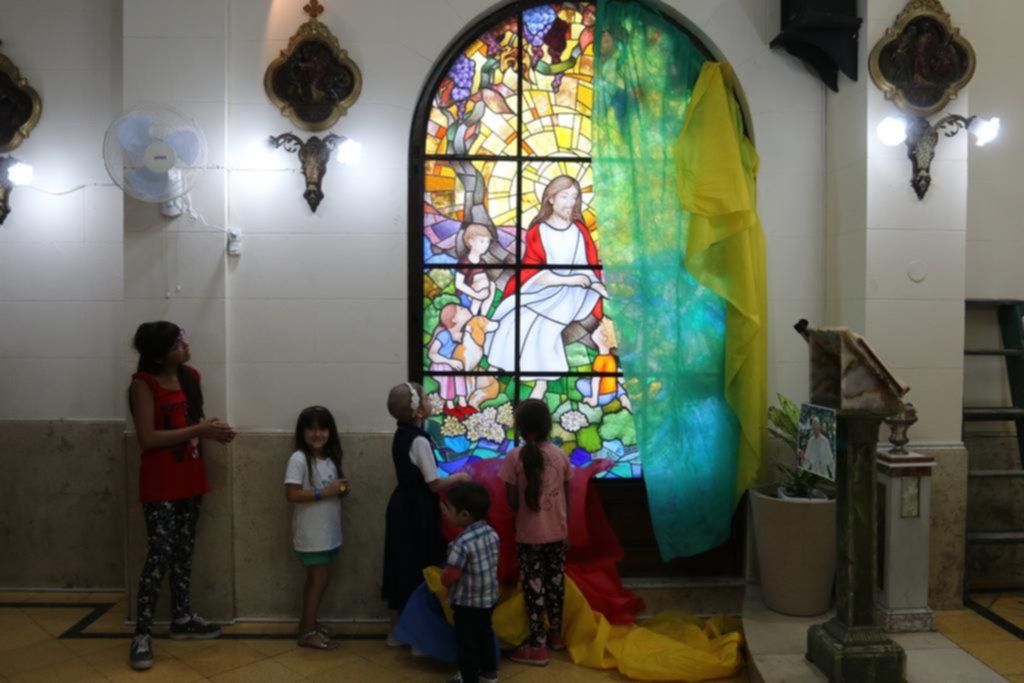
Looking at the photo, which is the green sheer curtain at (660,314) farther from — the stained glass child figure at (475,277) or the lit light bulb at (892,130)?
the lit light bulb at (892,130)

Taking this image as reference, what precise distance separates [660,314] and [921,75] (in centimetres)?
173

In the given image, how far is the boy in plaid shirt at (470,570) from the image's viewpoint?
11.6ft

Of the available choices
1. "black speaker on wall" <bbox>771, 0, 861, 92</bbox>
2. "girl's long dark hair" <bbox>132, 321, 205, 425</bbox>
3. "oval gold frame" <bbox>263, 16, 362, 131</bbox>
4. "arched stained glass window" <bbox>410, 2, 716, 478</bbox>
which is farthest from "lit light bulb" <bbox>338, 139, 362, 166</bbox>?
"black speaker on wall" <bbox>771, 0, 861, 92</bbox>

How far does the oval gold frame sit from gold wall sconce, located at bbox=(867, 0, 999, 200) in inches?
100

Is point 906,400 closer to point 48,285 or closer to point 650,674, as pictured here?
point 650,674

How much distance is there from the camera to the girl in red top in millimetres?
3957

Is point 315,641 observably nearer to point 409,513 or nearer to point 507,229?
point 409,513

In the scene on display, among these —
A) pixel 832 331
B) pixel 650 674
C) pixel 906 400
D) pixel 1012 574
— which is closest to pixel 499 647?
pixel 650 674

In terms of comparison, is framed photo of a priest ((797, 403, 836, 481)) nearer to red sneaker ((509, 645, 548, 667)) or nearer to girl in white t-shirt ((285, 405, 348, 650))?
red sneaker ((509, 645, 548, 667))

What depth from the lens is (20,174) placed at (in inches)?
184

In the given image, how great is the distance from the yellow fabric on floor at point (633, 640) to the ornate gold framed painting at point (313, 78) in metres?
2.29

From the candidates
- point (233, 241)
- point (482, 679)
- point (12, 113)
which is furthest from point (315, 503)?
point (12, 113)

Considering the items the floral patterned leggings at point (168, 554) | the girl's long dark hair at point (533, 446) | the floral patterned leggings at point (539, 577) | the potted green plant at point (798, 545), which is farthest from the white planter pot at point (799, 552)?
the floral patterned leggings at point (168, 554)

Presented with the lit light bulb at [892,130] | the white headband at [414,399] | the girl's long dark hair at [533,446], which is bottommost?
the girl's long dark hair at [533,446]
